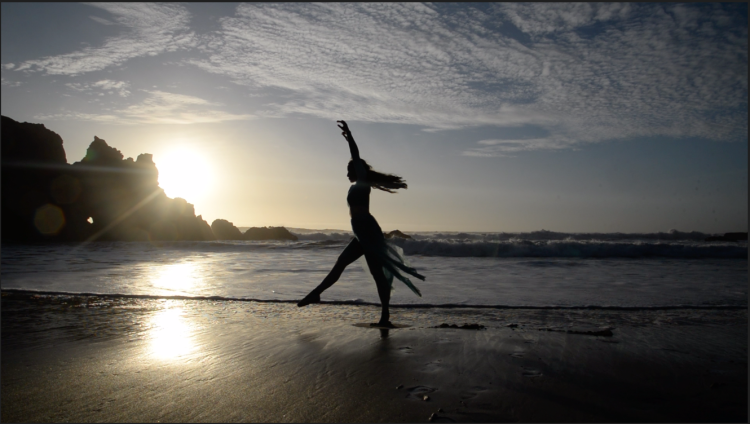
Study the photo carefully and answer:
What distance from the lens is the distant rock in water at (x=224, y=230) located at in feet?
128

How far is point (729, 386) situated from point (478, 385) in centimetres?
181

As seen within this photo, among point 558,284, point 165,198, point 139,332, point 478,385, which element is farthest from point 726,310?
point 165,198

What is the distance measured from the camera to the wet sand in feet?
8.06

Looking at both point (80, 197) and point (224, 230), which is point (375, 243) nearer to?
point (224, 230)

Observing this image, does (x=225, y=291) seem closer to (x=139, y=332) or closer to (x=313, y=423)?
(x=139, y=332)

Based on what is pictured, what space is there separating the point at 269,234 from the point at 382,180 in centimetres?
3226

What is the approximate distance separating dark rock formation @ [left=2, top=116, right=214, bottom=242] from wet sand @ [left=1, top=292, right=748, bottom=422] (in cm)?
3433

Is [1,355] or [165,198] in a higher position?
[165,198]

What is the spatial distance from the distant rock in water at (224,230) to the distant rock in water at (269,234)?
3.13 metres

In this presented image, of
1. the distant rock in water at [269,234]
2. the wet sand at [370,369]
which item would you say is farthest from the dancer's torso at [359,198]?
the distant rock in water at [269,234]

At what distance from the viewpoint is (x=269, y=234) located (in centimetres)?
3603

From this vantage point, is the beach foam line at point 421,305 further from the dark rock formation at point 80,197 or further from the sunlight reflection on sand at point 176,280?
the dark rock formation at point 80,197

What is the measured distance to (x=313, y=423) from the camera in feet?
7.48

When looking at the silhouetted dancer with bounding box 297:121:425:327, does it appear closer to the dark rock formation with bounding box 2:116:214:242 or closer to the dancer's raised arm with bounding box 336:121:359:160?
the dancer's raised arm with bounding box 336:121:359:160
